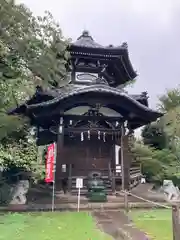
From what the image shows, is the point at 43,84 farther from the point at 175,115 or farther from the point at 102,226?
the point at 175,115

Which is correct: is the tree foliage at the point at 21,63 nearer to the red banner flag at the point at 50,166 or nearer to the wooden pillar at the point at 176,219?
the red banner flag at the point at 50,166

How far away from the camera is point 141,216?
923cm

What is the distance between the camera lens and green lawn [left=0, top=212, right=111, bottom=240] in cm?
638

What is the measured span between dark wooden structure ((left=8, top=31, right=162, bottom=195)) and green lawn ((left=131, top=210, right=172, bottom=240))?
3019 millimetres

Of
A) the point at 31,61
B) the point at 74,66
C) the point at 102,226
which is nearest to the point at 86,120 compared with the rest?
the point at 74,66

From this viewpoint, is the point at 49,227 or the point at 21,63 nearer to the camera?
the point at 49,227

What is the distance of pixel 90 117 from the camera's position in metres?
13.8

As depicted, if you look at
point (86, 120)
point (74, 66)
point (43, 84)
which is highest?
point (74, 66)

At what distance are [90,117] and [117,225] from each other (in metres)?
6.74

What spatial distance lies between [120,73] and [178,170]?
6.42m

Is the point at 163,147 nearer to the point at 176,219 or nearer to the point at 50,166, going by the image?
the point at 50,166

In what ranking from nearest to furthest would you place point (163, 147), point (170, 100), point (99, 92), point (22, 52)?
point (22, 52) < point (99, 92) < point (163, 147) < point (170, 100)

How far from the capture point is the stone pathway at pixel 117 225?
646 cm

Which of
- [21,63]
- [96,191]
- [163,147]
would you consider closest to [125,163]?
[96,191]
